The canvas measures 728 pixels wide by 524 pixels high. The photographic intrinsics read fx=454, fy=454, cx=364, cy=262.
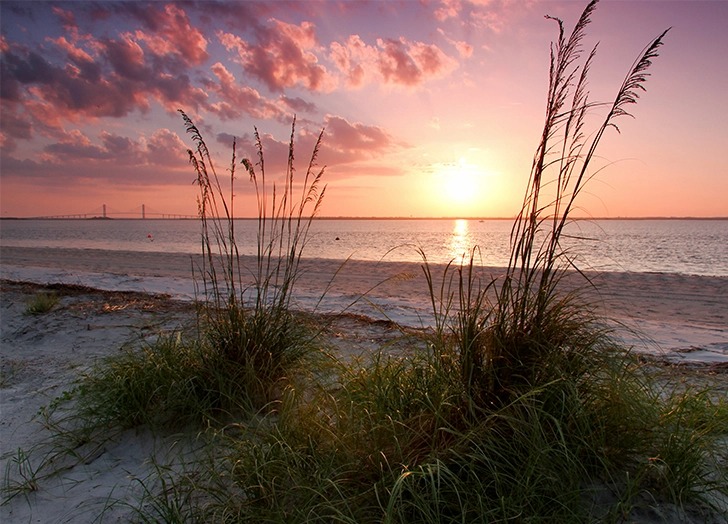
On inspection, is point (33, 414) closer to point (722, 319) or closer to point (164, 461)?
point (164, 461)

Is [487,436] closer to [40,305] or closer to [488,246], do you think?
[40,305]

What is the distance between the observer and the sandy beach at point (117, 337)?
2562mm

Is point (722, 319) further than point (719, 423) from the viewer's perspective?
Yes

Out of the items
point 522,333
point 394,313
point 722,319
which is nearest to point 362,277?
point 394,313

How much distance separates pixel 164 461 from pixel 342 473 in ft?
4.20

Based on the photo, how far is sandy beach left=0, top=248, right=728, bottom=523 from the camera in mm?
2562

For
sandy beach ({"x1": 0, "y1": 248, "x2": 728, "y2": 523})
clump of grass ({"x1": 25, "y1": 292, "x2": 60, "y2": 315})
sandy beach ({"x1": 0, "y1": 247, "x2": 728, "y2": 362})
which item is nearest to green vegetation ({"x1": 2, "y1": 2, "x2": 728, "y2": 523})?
sandy beach ({"x1": 0, "y1": 248, "x2": 728, "y2": 523})

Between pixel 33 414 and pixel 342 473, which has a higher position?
pixel 342 473

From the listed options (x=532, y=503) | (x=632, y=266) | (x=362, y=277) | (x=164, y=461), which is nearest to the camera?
(x=532, y=503)

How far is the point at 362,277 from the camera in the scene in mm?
15234

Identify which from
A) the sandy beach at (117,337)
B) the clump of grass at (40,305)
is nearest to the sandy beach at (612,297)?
the sandy beach at (117,337)

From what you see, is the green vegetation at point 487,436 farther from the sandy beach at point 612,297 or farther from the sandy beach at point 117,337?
the sandy beach at point 612,297

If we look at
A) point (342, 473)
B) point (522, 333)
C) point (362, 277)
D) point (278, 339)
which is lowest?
point (362, 277)

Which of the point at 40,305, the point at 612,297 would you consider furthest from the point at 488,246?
the point at 40,305
